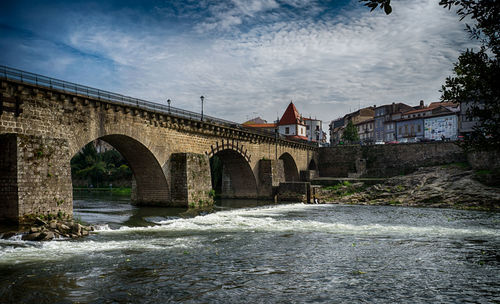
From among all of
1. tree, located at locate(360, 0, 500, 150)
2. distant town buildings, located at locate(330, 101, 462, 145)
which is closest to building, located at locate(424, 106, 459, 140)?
distant town buildings, located at locate(330, 101, 462, 145)

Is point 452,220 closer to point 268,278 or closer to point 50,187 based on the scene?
point 268,278

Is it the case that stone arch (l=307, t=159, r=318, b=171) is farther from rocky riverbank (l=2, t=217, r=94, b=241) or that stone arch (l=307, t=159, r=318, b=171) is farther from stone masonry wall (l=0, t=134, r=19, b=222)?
stone masonry wall (l=0, t=134, r=19, b=222)

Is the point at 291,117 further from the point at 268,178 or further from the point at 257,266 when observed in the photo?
the point at 257,266

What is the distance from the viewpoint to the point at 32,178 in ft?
55.2

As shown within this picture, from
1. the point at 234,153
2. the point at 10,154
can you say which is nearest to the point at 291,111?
the point at 234,153

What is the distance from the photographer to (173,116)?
1102 inches

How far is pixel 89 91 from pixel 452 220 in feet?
77.9

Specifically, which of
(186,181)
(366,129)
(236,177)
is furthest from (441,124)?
(186,181)

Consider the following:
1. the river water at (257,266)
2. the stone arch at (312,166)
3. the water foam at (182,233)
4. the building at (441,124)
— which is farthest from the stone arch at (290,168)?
the building at (441,124)

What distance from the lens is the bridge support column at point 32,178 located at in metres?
16.2

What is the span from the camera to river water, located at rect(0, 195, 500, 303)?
8.65 metres

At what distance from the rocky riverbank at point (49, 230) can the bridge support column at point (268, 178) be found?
25711mm

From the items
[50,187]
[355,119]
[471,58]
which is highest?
A: [355,119]

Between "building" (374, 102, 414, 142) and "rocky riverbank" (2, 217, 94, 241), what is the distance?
76074 millimetres
